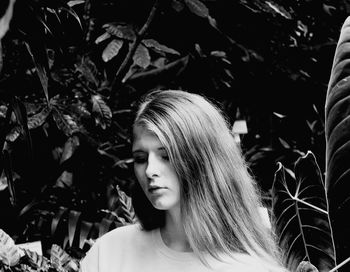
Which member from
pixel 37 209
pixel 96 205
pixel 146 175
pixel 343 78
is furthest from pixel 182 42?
pixel 343 78

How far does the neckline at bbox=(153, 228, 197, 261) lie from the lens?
1.32 metres

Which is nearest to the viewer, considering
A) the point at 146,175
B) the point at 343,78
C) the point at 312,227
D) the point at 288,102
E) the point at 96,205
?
the point at 343,78

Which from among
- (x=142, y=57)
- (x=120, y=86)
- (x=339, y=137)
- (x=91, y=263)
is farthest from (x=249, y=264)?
(x=120, y=86)

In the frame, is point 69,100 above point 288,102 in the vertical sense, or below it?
above

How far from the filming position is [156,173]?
4.13ft

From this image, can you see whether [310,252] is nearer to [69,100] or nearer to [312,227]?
[312,227]

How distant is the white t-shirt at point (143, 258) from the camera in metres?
1.27

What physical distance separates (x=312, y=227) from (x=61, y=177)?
54.4 inches

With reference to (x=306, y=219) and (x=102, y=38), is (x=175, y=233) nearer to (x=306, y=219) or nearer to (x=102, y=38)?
(x=306, y=219)

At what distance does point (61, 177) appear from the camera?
2.22 meters

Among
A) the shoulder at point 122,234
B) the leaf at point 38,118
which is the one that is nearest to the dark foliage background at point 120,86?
the leaf at point 38,118

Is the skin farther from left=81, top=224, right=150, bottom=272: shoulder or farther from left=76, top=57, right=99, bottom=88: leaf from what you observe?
left=76, top=57, right=99, bottom=88: leaf

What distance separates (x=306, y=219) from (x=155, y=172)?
14.7 inches

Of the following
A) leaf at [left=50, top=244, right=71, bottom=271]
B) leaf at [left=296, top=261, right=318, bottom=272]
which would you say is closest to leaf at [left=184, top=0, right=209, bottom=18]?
leaf at [left=50, top=244, right=71, bottom=271]
